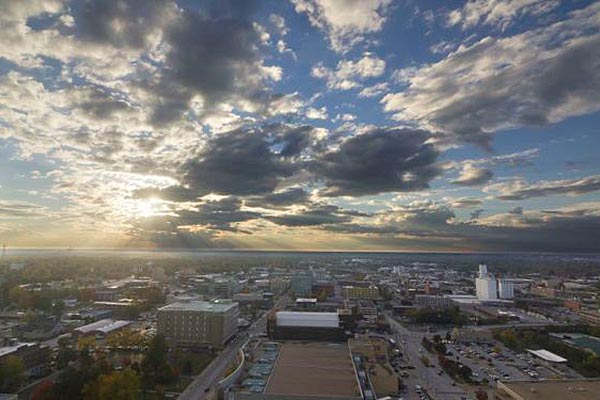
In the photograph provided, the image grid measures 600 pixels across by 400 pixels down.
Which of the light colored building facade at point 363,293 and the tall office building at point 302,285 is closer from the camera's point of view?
the light colored building facade at point 363,293

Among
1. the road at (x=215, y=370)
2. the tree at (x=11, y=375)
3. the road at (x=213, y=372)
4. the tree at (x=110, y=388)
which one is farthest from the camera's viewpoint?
the road at (x=215, y=370)

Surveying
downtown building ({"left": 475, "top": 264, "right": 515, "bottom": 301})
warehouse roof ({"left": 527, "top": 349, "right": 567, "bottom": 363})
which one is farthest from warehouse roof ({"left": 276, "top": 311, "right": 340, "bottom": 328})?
downtown building ({"left": 475, "top": 264, "right": 515, "bottom": 301})

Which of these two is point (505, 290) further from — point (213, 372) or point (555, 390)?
point (213, 372)

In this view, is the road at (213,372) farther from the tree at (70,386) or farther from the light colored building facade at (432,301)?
the light colored building facade at (432,301)

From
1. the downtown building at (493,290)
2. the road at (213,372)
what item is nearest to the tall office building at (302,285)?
the downtown building at (493,290)

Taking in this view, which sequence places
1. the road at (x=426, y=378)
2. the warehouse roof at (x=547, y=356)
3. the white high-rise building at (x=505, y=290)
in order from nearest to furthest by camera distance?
the road at (x=426, y=378) → the warehouse roof at (x=547, y=356) → the white high-rise building at (x=505, y=290)

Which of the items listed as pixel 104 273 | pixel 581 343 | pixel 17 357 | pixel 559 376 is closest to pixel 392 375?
pixel 559 376

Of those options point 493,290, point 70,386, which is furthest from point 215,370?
point 493,290
